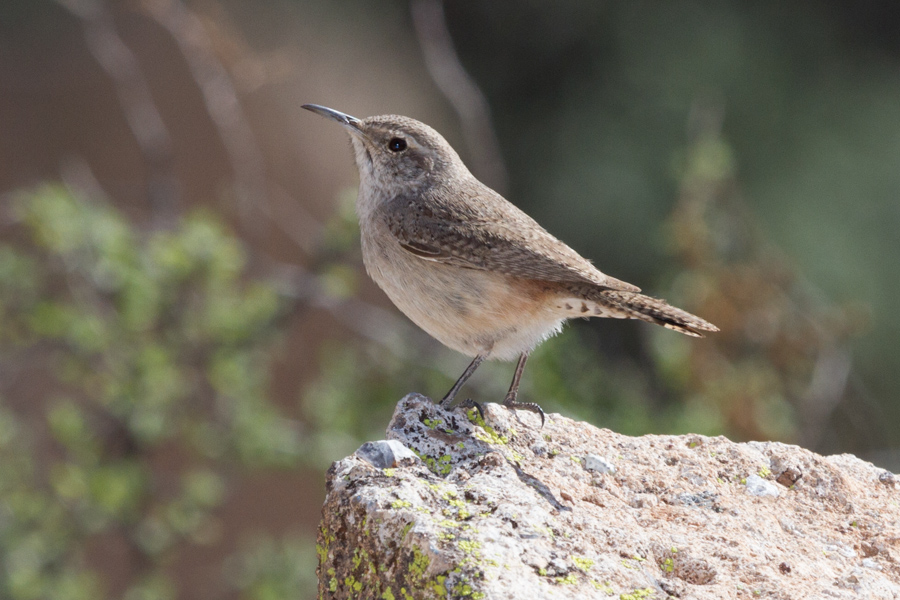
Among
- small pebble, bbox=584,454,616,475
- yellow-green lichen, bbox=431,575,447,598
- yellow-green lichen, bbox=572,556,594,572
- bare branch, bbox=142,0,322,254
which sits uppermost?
bare branch, bbox=142,0,322,254

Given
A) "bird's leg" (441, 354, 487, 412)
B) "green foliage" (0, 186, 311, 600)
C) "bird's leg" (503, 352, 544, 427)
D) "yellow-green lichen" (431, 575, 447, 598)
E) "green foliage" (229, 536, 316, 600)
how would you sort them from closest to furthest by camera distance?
1. "yellow-green lichen" (431, 575, 447, 598)
2. "bird's leg" (503, 352, 544, 427)
3. "bird's leg" (441, 354, 487, 412)
4. "green foliage" (0, 186, 311, 600)
5. "green foliage" (229, 536, 316, 600)

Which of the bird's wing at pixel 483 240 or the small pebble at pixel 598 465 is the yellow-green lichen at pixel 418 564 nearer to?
the small pebble at pixel 598 465

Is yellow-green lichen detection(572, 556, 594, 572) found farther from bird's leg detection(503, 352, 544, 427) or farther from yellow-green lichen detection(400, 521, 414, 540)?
bird's leg detection(503, 352, 544, 427)

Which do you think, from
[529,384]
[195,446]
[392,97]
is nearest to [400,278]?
[529,384]

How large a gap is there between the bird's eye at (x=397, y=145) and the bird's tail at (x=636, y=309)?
1.22 meters

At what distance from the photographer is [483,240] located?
14.2ft

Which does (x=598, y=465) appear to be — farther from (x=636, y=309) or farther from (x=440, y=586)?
(x=440, y=586)

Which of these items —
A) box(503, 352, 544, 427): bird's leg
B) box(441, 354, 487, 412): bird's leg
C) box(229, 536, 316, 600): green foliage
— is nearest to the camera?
box(503, 352, 544, 427): bird's leg

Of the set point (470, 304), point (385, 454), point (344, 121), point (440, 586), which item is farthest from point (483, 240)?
point (440, 586)

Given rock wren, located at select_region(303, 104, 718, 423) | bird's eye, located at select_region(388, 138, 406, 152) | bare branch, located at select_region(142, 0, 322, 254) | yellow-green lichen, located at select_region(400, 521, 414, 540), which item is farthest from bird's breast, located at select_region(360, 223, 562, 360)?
bare branch, located at select_region(142, 0, 322, 254)

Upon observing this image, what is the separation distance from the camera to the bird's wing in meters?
4.16

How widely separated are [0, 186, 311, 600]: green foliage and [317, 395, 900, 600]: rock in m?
3.68

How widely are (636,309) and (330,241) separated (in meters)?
3.25

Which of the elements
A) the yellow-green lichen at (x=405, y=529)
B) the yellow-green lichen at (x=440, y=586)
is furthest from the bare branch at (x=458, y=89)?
the yellow-green lichen at (x=440, y=586)
